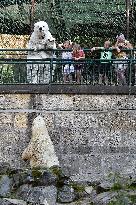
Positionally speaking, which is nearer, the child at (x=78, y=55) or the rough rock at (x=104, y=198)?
the rough rock at (x=104, y=198)

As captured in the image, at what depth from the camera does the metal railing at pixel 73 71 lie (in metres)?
13.7

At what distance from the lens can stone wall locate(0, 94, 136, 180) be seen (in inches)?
519

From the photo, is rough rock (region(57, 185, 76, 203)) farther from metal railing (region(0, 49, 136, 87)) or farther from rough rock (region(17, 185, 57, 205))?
metal railing (region(0, 49, 136, 87))

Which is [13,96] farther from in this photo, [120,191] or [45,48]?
[120,191]

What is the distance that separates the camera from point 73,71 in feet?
45.5

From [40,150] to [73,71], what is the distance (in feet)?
6.39

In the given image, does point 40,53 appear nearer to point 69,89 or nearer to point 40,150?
point 69,89

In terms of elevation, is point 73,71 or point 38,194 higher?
point 73,71

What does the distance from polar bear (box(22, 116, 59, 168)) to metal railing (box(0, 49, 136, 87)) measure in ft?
3.46

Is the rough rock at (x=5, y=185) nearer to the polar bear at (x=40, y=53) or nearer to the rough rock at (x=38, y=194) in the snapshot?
the rough rock at (x=38, y=194)

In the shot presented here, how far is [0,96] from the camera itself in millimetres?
13484

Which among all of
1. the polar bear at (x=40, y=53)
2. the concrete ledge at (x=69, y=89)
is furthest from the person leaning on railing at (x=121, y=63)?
the polar bear at (x=40, y=53)

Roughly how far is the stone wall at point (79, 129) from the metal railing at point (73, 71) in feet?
1.16

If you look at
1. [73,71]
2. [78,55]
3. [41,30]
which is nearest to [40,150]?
[73,71]
